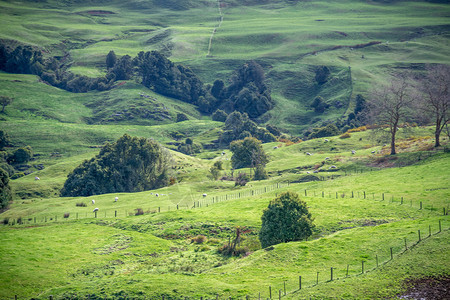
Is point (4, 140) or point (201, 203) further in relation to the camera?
point (4, 140)

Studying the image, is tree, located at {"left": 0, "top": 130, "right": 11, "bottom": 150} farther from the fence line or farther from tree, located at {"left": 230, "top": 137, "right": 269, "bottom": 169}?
the fence line

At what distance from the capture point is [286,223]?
5506 cm

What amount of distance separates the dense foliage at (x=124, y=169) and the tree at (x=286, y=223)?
71176 millimetres

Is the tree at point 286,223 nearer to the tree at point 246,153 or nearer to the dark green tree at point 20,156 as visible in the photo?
the tree at point 246,153

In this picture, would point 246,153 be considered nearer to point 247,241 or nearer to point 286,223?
point 247,241

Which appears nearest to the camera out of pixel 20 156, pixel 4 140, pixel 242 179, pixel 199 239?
pixel 199 239

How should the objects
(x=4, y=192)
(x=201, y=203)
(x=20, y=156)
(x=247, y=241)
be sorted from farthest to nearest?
1. (x=20, y=156)
2. (x=4, y=192)
3. (x=201, y=203)
4. (x=247, y=241)

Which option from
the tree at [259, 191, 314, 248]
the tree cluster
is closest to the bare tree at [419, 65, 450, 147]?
the tree at [259, 191, 314, 248]

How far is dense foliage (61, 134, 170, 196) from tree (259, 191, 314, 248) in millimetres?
71176

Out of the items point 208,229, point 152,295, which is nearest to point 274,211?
point 208,229

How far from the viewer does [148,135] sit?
19412 centimetres

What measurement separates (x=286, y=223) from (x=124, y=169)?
77123 mm

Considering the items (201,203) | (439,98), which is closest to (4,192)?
(201,203)

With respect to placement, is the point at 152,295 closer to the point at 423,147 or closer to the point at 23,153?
the point at 423,147
